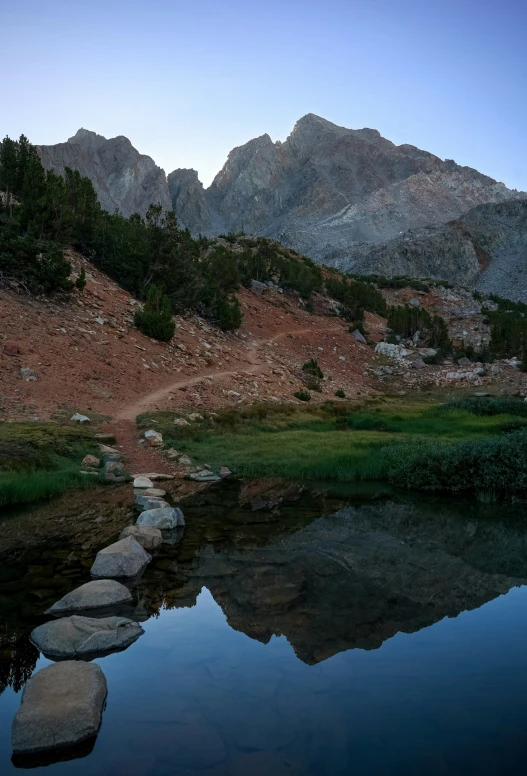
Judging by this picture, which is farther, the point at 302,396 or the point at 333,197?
the point at 333,197

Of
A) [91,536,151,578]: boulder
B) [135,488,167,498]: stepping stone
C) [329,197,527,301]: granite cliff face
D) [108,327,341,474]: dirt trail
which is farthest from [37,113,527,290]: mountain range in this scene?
[91,536,151,578]: boulder

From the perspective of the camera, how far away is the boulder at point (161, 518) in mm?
11234

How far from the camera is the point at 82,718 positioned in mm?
5242

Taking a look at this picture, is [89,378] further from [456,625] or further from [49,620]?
[456,625]

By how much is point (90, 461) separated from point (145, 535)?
5.78 metres

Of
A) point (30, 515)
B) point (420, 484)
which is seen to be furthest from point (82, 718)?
point (420, 484)

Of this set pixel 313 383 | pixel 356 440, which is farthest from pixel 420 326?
pixel 356 440

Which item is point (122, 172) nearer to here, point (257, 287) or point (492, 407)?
point (257, 287)

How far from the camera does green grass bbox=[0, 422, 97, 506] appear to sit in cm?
1302

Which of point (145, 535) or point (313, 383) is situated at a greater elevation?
point (145, 535)

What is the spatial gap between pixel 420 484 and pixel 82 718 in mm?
11698

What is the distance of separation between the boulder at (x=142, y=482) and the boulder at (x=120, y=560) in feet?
15.5

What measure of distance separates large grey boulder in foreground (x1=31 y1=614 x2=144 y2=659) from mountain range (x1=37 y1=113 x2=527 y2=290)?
327ft

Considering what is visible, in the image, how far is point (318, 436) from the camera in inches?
801
